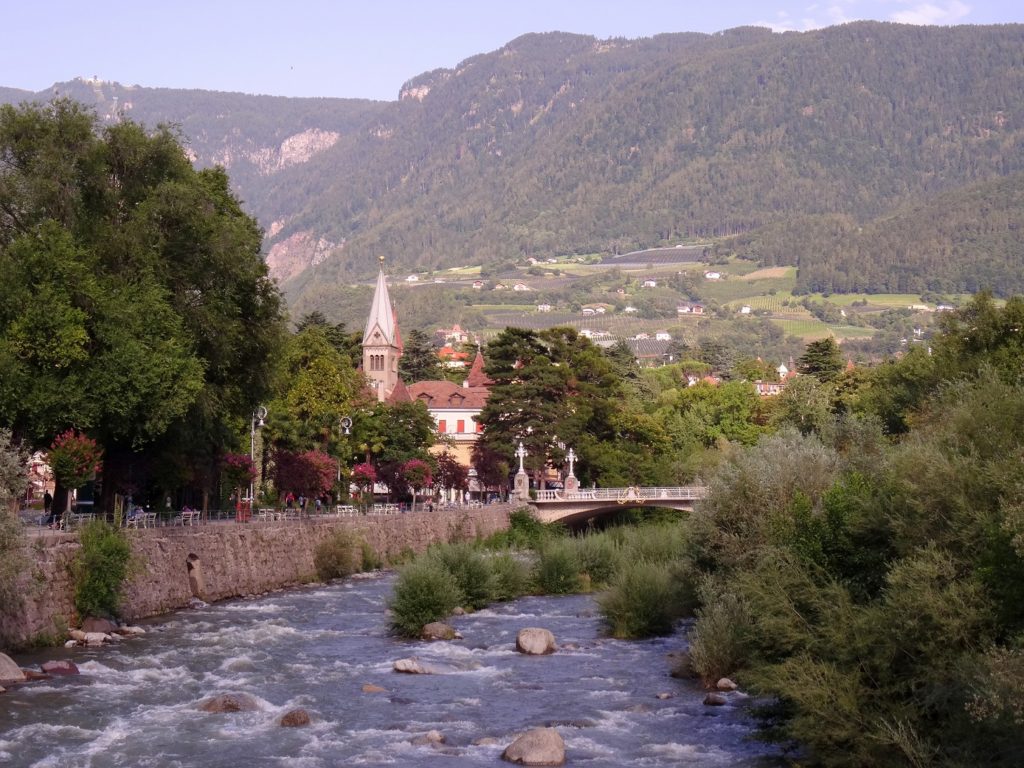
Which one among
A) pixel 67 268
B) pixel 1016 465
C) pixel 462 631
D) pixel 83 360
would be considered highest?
pixel 67 268

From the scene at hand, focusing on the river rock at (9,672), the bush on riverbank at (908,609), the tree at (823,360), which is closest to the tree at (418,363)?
the tree at (823,360)

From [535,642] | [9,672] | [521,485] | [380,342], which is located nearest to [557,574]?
[535,642]

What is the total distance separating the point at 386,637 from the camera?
4344 cm

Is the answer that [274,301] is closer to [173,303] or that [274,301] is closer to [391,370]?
[173,303]

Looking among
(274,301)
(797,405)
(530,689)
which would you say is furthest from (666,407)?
(530,689)

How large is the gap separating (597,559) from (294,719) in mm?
35650

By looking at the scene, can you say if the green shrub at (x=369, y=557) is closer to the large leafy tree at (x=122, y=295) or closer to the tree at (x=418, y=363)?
the large leafy tree at (x=122, y=295)

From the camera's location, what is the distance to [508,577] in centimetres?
5538

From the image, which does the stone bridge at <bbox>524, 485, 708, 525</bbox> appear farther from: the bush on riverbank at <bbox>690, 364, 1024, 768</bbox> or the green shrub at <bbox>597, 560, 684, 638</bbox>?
the bush on riverbank at <bbox>690, 364, 1024, 768</bbox>

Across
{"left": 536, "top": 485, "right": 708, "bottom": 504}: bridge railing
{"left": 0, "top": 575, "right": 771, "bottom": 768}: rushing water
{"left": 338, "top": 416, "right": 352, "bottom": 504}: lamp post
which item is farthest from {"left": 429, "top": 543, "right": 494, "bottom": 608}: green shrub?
{"left": 536, "top": 485, "right": 708, "bottom": 504}: bridge railing

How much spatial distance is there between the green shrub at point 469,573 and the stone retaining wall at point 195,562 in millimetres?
7487

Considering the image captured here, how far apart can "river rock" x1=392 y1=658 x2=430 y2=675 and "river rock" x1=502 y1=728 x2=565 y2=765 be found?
9.32 m

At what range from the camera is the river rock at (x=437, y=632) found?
43.6 metres

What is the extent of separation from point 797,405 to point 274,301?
193 feet
